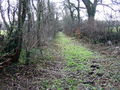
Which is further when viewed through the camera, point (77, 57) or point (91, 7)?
point (91, 7)

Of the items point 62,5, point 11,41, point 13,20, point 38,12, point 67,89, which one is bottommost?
point 67,89

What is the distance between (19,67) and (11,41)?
3.43ft

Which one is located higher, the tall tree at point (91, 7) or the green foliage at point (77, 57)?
the tall tree at point (91, 7)

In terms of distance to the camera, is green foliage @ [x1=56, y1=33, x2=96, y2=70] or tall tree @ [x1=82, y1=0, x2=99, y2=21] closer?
green foliage @ [x1=56, y1=33, x2=96, y2=70]

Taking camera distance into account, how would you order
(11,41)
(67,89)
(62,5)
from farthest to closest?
(62,5), (11,41), (67,89)

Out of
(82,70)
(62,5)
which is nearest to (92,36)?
(82,70)

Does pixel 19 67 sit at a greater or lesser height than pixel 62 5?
lesser

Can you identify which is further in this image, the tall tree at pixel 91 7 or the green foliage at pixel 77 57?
the tall tree at pixel 91 7

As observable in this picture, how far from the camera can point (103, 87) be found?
4.72m

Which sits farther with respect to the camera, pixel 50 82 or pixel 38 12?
pixel 38 12

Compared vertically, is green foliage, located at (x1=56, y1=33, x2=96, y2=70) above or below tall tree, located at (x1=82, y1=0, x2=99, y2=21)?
below

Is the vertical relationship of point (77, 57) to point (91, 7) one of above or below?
below

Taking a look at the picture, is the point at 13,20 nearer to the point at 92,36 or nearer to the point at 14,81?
the point at 14,81

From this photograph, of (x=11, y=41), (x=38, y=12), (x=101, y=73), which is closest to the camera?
(x=101, y=73)
